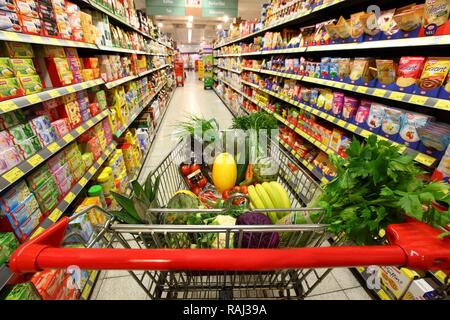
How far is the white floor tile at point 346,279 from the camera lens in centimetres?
155

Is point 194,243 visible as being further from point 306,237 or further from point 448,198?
point 448,198

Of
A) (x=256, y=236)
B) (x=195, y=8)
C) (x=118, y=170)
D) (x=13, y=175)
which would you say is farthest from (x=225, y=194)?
(x=195, y=8)

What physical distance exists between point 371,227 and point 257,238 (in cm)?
35

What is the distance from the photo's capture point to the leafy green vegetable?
1.86ft

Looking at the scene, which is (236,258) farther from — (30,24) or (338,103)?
(338,103)

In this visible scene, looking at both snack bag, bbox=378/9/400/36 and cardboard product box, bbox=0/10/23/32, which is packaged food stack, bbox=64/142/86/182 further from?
snack bag, bbox=378/9/400/36

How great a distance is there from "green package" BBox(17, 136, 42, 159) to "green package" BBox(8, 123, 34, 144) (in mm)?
18

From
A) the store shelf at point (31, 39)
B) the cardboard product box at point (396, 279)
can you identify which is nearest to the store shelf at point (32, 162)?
the store shelf at point (31, 39)

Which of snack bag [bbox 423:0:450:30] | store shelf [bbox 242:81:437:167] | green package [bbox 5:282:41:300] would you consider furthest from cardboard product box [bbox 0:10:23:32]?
snack bag [bbox 423:0:450:30]

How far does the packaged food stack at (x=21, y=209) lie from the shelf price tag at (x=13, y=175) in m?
0.09

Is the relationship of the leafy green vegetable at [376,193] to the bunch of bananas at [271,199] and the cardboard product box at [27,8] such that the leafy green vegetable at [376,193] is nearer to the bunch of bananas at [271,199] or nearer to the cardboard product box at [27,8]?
the bunch of bananas at [271,199]

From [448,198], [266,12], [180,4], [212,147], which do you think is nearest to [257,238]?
[448,198]

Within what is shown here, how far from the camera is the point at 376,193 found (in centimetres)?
64

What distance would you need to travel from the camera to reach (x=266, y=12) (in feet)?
11.6
